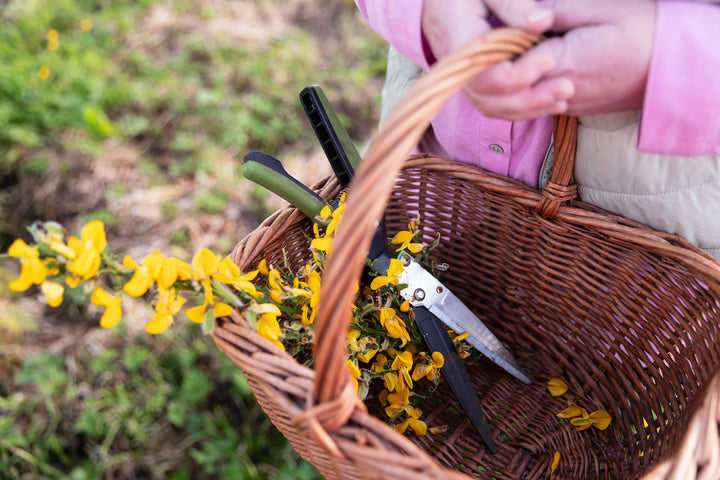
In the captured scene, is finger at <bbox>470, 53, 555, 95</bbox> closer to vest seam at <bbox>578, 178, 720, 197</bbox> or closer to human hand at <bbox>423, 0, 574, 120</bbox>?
human hand at <bbox>423, 0, 574, 120</bbox>

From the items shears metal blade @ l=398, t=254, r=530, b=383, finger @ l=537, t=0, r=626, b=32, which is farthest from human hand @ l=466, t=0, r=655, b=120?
shears metal blade @ l=398, t=254, r=530, b=383

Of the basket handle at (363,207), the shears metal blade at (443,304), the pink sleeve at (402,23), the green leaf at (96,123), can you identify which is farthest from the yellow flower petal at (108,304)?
the green leaf at (96,123)

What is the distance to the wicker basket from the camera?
1.48 feet

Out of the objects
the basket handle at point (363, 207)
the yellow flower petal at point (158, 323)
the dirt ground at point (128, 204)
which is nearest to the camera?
the basket handle at point (363, 207)

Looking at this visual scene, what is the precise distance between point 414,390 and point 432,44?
0.48m

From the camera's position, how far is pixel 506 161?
76cm

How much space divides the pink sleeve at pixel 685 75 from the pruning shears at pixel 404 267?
0.32m

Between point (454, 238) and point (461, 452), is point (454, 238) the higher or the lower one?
the higher one

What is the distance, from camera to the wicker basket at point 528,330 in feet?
1.48

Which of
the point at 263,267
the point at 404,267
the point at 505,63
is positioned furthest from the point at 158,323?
the point at 505,63

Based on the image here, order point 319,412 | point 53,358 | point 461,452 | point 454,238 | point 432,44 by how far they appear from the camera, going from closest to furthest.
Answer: point 319,412 < point 432,44 < point 461,452 < point 454,238 < point 53,358

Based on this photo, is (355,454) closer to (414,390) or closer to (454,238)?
(414,390)

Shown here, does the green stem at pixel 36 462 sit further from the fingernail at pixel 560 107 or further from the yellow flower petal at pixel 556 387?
the fingernail at pixel 560 107

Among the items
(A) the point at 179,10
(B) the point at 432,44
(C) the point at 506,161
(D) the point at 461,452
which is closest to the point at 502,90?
(B) the point at 432,44
